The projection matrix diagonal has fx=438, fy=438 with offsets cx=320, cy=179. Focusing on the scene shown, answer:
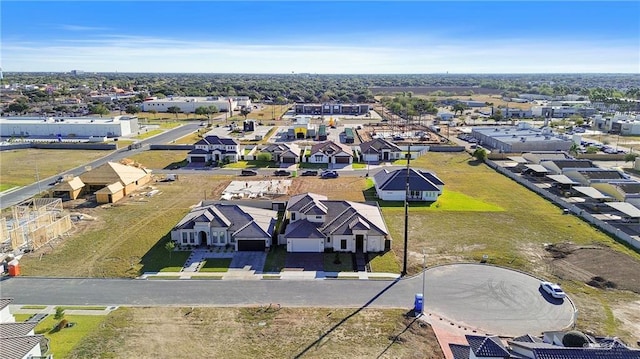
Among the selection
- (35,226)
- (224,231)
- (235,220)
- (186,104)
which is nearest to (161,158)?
(35,226)

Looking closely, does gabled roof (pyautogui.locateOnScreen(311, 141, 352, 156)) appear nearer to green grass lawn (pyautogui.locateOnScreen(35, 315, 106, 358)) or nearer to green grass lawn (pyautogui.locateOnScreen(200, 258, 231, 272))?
green grass lawn (pyautogui.locateOnScreen(200, 258, 231, 272))

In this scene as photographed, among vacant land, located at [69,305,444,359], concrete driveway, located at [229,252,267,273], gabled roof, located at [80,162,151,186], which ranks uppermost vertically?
gabled roof, located at [80,162,151,186]

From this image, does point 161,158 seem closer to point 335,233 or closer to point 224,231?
point 224,231

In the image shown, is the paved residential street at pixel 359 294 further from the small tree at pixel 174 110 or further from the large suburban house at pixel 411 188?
the small tree at pixel 174 110

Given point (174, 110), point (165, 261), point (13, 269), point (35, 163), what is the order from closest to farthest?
point (13, 269), point (165, 261), point (35, 163), point (174, 110)

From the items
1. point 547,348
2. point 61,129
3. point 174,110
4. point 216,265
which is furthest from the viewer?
point 174,110

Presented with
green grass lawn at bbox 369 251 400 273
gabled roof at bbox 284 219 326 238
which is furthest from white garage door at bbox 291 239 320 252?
green grass lawn at bbox 369 251 400 273

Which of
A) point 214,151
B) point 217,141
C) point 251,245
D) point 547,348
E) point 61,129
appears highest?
point 61,129
